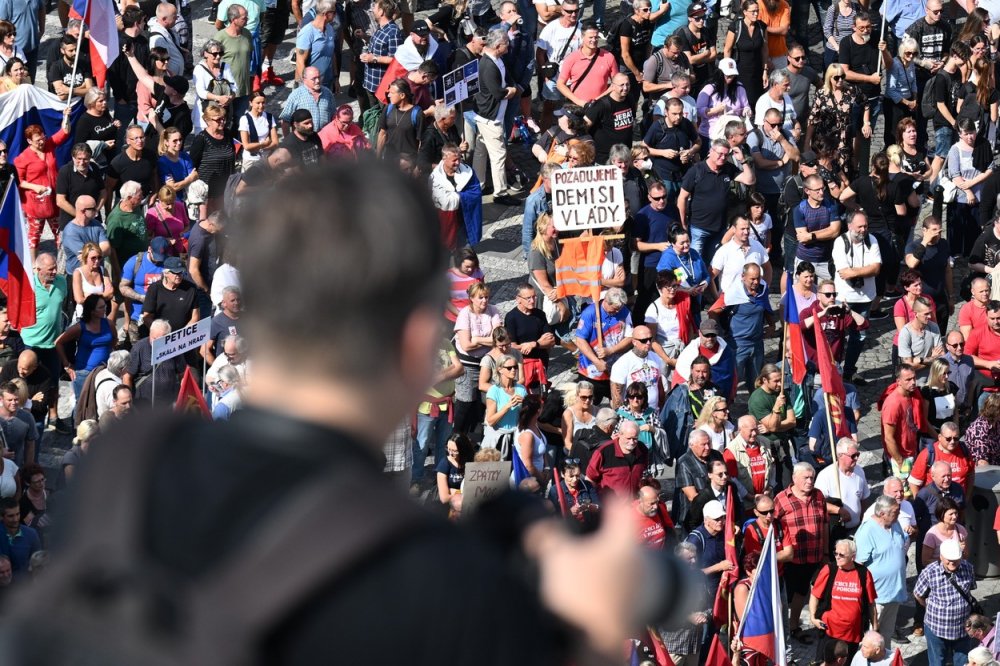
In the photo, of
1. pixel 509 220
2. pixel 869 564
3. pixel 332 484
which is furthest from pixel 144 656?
pixel 509 220

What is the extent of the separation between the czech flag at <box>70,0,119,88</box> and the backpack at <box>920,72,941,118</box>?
27.3ft

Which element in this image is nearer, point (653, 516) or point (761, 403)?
point (653, 516)

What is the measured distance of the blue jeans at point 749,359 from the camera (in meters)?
15.2

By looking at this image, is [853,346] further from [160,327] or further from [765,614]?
[160,327]

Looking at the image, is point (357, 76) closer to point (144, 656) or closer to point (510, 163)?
point (510, 163)

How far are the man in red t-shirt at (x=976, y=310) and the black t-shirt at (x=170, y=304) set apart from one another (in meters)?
6.58

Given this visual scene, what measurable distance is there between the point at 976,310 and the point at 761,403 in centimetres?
257

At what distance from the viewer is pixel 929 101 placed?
61.8ft

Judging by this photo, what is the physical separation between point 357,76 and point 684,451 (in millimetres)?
7388

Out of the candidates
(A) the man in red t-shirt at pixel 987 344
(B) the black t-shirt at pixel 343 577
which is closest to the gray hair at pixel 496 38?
(A) the man in red t-shirt at pixel 987 344

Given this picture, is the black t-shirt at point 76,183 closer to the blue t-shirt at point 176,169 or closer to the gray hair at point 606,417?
the blue t-shirt at point 176,169

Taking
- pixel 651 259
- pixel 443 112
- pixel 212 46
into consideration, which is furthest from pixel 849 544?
pixel 212 46

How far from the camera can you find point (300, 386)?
4.96ft

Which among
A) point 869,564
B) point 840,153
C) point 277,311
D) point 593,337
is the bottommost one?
point 869,564
